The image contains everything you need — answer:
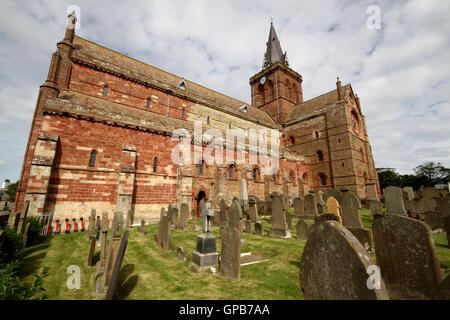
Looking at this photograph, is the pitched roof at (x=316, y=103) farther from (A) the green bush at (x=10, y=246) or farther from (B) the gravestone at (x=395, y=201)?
(A) the green bush at (x=10, y=246)

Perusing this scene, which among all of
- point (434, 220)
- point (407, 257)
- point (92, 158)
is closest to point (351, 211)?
point (434, 220)

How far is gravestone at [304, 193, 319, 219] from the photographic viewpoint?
41.3ft

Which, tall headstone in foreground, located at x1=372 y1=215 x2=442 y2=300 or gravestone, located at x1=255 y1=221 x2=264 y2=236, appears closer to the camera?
tall headstone in foreground, located at x1=372 y1=215 x2=442 y2=300

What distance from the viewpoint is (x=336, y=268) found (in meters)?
2.17

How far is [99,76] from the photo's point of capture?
1505cm

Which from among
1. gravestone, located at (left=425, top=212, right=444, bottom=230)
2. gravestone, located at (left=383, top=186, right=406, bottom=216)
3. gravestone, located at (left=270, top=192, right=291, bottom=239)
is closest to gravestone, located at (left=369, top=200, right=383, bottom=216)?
Answer: gravestone, located at (left=425, top=212, right=444, bottom=230)

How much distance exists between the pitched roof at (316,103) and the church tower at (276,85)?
1277mm

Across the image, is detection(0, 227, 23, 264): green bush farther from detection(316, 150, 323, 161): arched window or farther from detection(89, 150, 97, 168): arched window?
detection(316, 150, 323, 161): arched window

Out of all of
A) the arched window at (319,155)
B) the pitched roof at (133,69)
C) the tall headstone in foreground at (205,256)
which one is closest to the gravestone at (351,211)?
the tall headstone in foreground at (205,256)

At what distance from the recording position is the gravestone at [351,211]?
7.68m

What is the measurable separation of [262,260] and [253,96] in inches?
1350

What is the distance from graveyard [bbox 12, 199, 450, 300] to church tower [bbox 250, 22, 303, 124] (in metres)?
27.4

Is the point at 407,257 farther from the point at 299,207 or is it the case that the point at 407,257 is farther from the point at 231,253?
the point at 299,207
